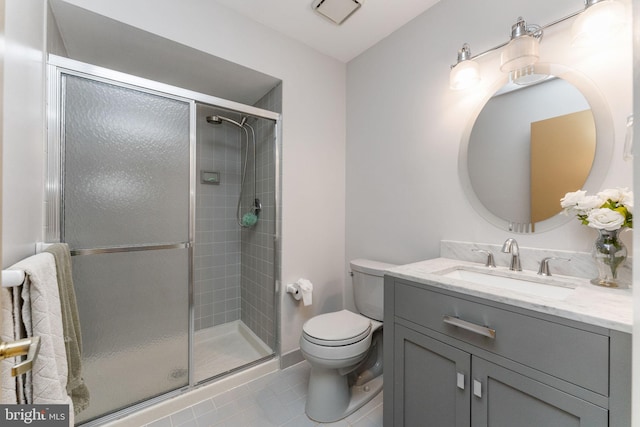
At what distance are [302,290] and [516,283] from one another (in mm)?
1284

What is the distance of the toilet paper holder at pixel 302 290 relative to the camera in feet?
6.22

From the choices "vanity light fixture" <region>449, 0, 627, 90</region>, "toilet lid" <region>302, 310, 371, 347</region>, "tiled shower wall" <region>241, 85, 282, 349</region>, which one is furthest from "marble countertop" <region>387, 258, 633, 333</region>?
"tiled shower wall" <region>241, 85, 282, 349</region>

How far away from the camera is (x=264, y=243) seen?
6.96 feet

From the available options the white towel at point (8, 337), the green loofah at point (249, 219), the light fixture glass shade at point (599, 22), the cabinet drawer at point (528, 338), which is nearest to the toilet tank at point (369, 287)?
the cabinet drawer at point (528, 338)

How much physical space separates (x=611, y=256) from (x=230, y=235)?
8.32 ft

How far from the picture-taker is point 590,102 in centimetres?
111

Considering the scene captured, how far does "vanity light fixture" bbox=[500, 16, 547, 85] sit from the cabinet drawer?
1.12m

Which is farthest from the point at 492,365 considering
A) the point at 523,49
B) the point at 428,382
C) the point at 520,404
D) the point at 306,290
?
the point at 523,49


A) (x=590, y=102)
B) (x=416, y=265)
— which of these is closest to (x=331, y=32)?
(x=590, y=102)

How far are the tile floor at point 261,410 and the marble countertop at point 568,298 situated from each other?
0.90 meters

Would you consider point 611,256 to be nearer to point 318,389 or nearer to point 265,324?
point 318,389

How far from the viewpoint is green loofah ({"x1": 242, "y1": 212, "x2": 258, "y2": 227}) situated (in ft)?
7.38

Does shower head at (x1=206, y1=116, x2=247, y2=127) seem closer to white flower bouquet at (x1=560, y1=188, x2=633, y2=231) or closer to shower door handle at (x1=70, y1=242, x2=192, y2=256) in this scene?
shower door handle at (x1=70, y1=242, x2=192, y2=256)

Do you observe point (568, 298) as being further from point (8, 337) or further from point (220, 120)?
point (220, 120)
